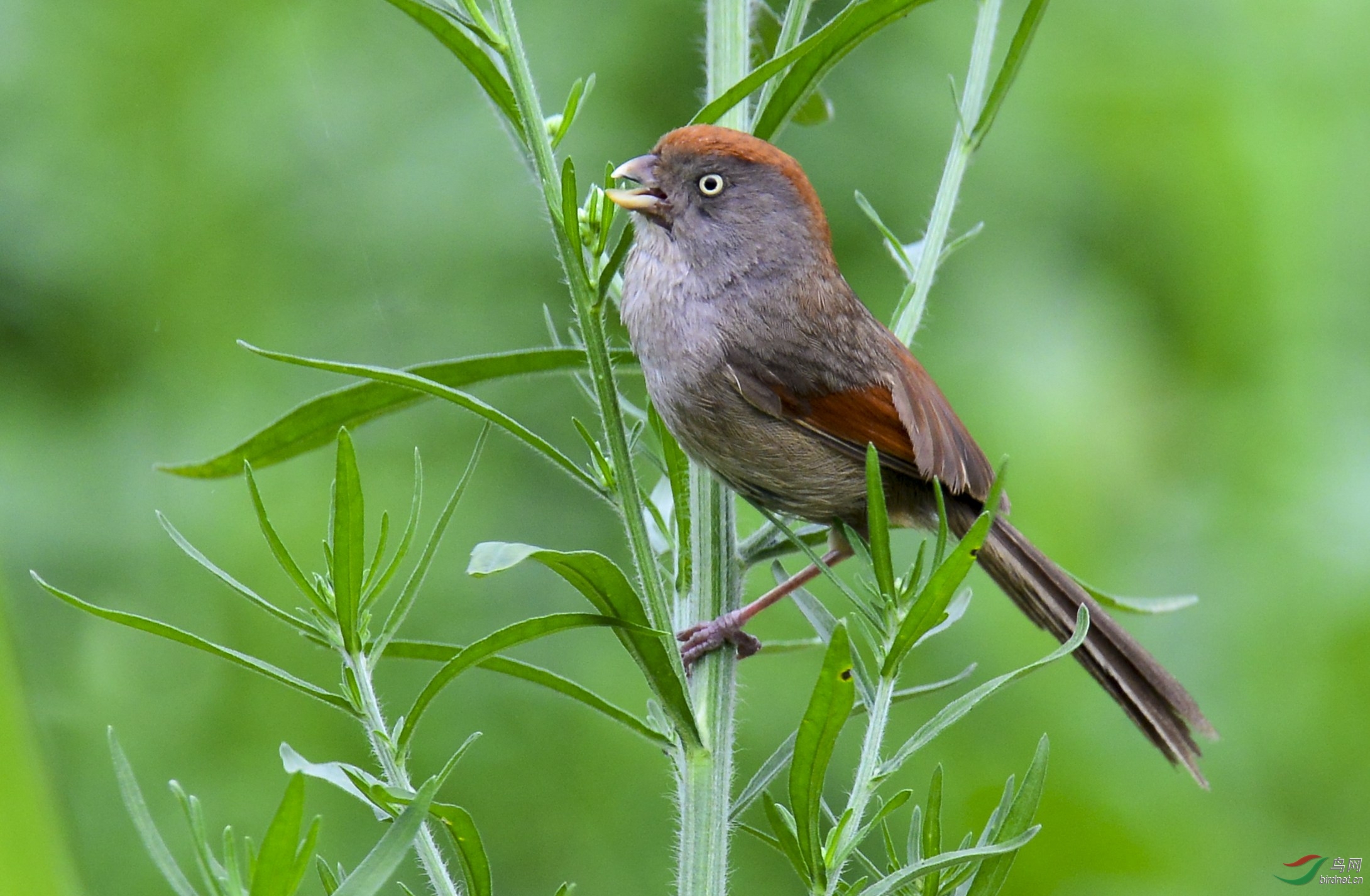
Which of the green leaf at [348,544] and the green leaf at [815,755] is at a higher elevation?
the green leaf at [348,544]

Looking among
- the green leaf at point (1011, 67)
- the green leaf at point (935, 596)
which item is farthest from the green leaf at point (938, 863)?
the green leaf at point (1011, 67)

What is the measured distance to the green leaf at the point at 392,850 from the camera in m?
1.08

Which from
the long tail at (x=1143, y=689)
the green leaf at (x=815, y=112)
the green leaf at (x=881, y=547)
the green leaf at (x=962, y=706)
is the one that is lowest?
the long tail at (x=1143, y=689)

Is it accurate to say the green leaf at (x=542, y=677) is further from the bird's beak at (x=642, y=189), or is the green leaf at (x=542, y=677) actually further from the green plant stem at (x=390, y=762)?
the bird's beak at (x=642, y=189)

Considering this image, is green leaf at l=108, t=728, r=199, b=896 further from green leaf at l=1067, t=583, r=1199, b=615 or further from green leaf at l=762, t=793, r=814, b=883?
green leaf at l=1067, t=583, r=1199, b=615

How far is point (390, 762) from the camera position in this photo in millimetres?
1323

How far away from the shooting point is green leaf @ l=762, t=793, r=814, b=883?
4.32ft

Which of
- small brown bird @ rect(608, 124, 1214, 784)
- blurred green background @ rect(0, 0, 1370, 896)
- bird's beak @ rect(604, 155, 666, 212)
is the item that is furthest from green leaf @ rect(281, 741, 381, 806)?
blurred green background @ rect(0, 0, 1370, 896)

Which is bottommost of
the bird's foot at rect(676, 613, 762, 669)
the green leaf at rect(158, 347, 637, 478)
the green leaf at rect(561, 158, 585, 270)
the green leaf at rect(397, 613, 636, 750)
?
the bird's foot at rect(676, 613, 762, 669)

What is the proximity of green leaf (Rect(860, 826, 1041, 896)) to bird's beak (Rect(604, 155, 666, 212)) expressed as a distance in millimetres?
1252

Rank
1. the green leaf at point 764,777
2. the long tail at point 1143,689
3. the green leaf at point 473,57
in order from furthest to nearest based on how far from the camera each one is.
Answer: the long tail at point 1143,689 < the green leaf at point 764,777 < the green leaf at point 473,57

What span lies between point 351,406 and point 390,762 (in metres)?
0.53

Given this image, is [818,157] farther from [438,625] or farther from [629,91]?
[438,625]

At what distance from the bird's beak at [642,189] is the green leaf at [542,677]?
0.93 m
